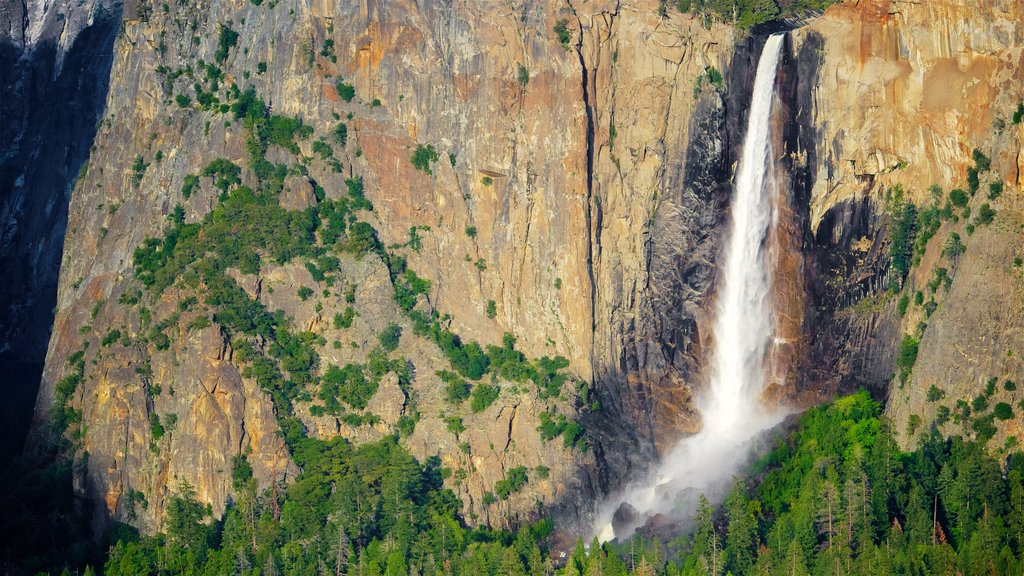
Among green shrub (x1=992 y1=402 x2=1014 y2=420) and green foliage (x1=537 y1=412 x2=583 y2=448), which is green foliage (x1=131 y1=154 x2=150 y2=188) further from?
green shrub (x1=992 y1=402 x2=1014 y2=420)

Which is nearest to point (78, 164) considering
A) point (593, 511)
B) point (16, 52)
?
point (16, 52)

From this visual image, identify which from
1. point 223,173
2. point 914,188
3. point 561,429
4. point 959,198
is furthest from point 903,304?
point 223,173

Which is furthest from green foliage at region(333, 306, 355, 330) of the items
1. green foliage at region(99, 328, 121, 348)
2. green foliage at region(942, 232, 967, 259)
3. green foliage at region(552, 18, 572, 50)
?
green foliage at region(942, 232, 967, 259)

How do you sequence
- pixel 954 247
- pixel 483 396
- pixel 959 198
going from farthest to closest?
pixel 483 396 < pixel 959 198 < pixel 954 247

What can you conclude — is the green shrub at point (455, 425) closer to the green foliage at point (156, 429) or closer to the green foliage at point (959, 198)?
the green foliage at point (156, 429)

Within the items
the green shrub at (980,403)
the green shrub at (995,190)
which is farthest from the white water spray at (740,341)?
the green shrub at (980,403)

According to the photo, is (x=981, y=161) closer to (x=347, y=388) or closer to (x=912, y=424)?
(x=912, y=424)
